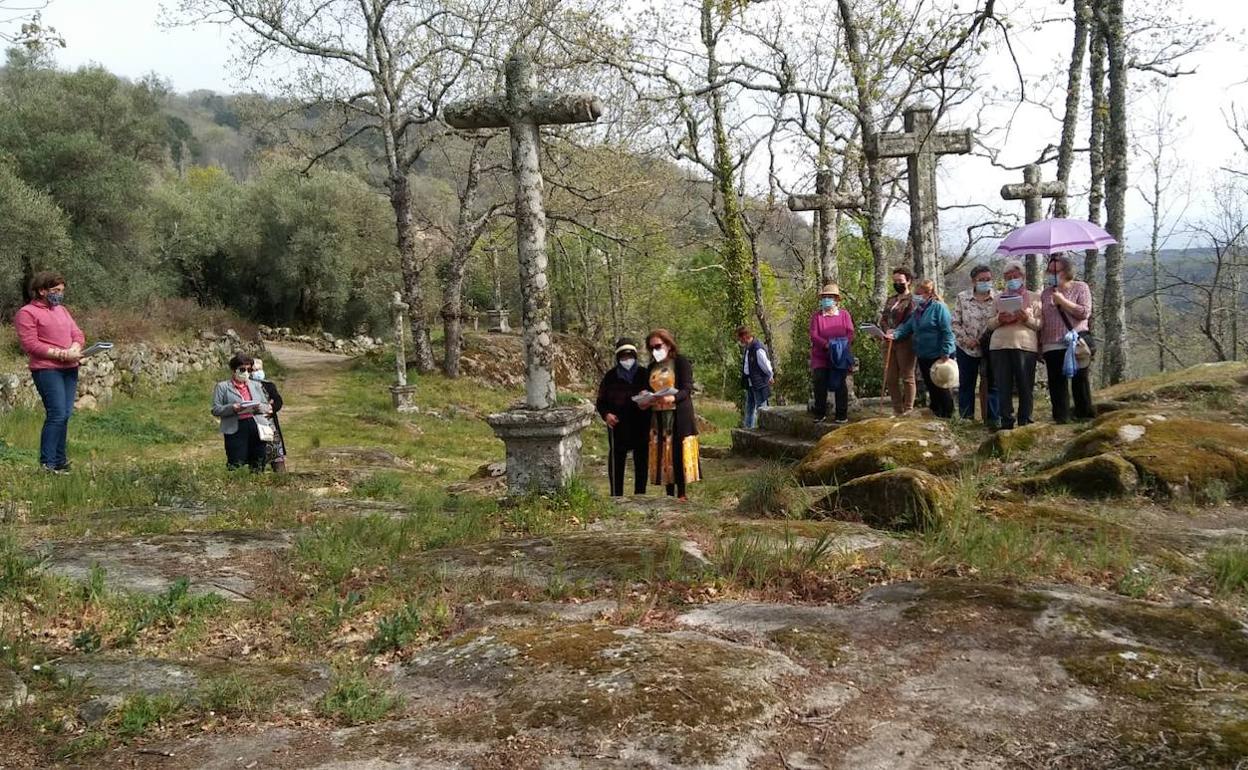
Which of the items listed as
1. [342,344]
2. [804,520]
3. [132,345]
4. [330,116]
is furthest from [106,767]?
[342,344]

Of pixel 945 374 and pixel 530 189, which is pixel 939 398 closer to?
pixel 945 374

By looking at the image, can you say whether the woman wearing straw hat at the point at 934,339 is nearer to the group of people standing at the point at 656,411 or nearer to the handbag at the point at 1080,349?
the handbag at the point at 1080,349

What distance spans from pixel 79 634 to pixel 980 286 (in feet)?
26.8

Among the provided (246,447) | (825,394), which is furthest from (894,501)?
(246,447)

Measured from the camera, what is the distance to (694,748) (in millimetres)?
2506

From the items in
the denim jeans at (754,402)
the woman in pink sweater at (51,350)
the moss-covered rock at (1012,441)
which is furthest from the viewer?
the denim jeans at (754,402)

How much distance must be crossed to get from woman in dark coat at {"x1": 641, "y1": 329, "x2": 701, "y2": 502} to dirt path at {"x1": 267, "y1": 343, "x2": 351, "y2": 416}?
39.9ft

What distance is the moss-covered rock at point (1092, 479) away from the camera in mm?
5836

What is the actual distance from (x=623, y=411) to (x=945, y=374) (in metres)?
3.46

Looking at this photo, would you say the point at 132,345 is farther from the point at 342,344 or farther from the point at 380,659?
the point at 380,659

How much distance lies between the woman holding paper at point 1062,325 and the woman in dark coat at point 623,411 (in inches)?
152

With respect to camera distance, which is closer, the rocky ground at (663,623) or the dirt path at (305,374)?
the rocky ground at (663,623)

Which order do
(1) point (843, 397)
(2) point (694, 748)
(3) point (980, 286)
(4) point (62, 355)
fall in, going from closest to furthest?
(2) point (694, 748)
(4) point (62, 355)
(3) point (980, 286)
(1) point (843, 397)

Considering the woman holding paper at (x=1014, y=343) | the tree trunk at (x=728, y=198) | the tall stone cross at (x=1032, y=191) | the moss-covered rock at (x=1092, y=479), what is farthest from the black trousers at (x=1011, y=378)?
the tree trunk at (x=728, y=198)
